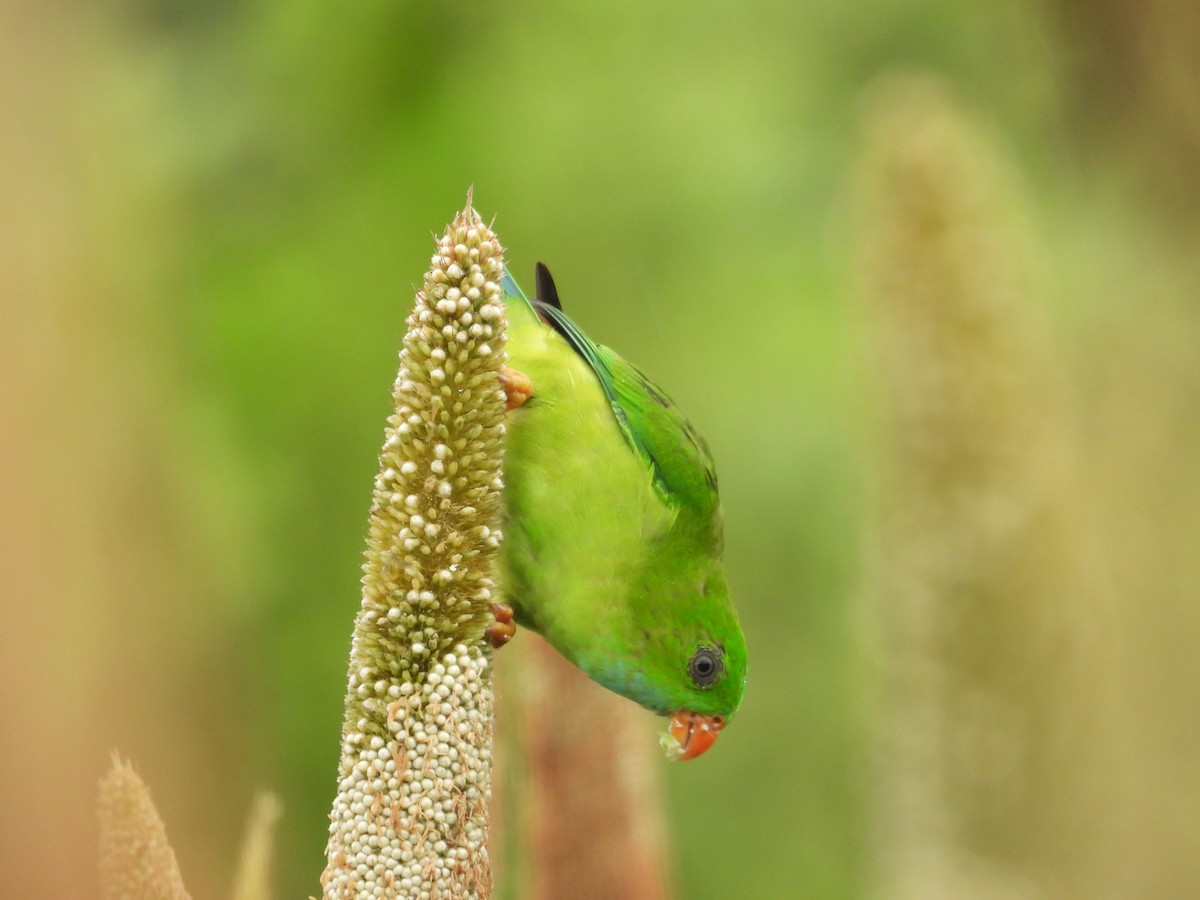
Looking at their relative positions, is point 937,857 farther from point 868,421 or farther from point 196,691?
point 196,691

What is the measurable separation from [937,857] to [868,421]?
1623 mm

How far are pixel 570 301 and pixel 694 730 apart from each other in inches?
142

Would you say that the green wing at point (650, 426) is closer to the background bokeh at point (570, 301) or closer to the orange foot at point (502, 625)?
the orange foot at point (502, 625)

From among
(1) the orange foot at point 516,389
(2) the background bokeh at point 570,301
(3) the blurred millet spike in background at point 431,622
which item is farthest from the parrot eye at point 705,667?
(3) the blurred millet spike in background at point 431,622

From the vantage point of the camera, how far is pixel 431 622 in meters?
2.01

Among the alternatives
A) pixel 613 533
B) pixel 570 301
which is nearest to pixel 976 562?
pixel 613 533

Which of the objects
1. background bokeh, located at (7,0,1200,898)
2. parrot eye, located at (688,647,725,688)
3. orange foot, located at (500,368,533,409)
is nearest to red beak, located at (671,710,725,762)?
parrot eye, located at (688,647,725,688)

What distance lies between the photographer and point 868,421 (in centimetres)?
473

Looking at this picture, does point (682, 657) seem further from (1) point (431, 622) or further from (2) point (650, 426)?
(1) point (431, 622)

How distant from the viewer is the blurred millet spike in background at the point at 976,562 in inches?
148

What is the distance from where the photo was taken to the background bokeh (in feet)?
9.80

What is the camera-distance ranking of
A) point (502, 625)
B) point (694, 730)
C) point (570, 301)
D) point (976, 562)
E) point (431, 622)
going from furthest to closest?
point (570, 301), point (976, 562), point (694, 730), point (502, 625), point (431, 622)

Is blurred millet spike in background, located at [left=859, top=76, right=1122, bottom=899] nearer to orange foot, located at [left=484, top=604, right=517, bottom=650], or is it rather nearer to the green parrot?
the green parrot

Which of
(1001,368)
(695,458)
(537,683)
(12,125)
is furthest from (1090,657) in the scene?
(12,125)
